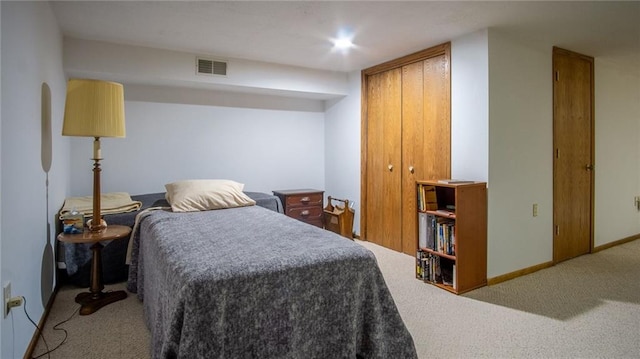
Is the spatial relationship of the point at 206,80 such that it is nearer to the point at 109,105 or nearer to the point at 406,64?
the point at 109,105

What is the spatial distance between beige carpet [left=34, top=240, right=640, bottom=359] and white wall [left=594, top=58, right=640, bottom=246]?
1.09 metres

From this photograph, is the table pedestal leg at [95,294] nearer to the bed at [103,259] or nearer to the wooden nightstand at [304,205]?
the bed at [103,259]

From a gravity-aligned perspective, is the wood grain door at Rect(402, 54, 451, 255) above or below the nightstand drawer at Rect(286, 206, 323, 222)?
above

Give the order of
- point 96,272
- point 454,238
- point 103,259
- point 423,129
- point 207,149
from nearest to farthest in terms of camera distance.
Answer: point 96,272 < point 454,238 < point 103,259 < point 423,129 < point 207,149

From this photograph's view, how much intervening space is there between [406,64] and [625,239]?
3.34 meters

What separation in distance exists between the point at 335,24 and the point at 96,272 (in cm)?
249

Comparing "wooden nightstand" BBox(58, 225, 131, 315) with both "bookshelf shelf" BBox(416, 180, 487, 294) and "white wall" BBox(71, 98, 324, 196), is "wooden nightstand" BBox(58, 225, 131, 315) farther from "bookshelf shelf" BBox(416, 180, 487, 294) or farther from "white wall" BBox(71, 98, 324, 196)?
"bookshelf shelf" BBox(416, 180, 487, 294)

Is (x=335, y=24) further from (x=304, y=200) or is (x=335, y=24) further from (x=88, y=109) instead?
(x=304, y=200)

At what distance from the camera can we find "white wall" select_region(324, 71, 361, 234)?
14.0ft

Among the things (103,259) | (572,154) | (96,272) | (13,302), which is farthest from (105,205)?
(572,154)

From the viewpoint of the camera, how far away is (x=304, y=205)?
4188mm

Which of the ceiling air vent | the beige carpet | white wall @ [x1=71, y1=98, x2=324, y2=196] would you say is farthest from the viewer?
white wall @ [x1=71, y1=98, x2=324, y2=196]

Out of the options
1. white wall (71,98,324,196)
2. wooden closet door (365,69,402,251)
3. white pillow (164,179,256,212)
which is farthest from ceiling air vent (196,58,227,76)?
wooden closet door (365,69,402,251)

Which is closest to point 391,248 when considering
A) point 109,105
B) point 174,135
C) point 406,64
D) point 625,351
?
point 406,64
